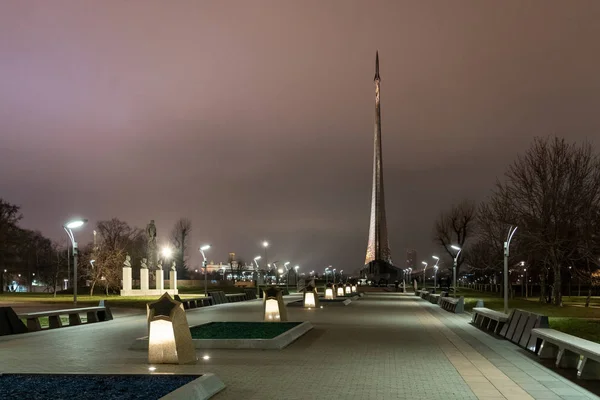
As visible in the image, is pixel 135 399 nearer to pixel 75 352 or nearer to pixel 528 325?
pixel 75 352

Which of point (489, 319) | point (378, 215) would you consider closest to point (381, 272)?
point (378, 215)

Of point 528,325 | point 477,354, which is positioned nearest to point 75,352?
point 477,354

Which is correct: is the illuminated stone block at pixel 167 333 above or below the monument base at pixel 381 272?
above

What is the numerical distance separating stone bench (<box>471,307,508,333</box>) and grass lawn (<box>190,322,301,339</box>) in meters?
6.12

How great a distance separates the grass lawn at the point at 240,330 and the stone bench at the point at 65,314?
4954mm

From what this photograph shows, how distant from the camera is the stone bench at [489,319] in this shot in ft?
64.3

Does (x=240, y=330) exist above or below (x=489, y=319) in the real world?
above

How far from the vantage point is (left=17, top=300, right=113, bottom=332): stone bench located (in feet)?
65.4

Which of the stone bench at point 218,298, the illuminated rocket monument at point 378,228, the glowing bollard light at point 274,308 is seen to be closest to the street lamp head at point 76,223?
the glowing bollard light at point 274,308

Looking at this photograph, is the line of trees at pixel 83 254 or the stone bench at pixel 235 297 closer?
the stone bench at pixel 235 297

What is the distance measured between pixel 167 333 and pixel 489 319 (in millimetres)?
12764

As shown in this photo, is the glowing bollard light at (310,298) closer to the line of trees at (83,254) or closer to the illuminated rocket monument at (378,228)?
the line of trees at (83,254)

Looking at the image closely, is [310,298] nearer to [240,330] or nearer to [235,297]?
[235,297]

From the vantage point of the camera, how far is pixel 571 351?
12445 mm
